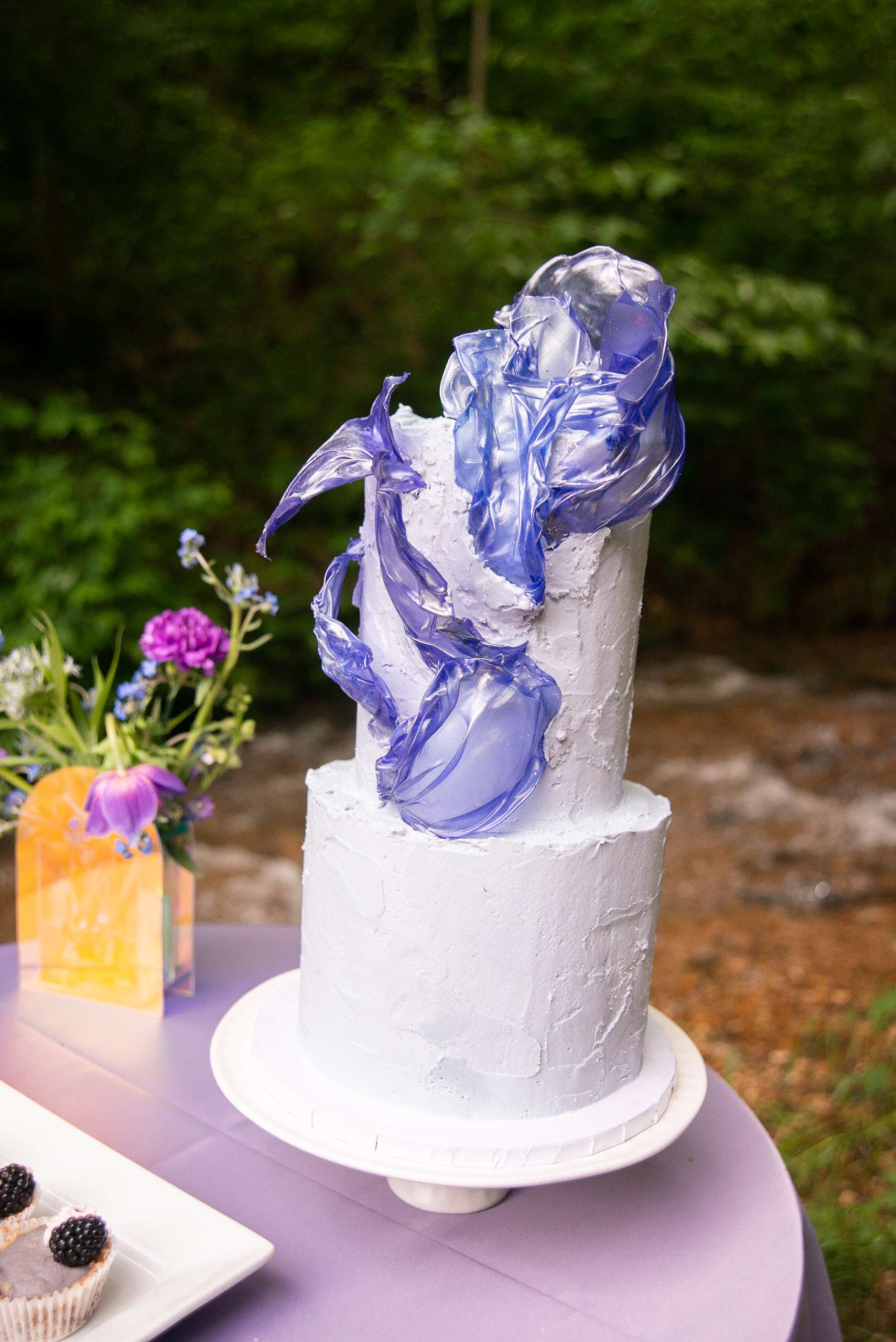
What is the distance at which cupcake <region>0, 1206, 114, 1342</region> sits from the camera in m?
0.86

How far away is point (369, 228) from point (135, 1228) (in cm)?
409

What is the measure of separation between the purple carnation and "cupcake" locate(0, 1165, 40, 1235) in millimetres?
583

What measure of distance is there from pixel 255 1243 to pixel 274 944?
0.66 m

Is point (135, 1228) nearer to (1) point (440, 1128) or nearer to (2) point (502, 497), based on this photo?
(1) point (440, 1128)

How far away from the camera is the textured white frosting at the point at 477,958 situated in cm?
100

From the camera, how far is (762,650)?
6.39 meters

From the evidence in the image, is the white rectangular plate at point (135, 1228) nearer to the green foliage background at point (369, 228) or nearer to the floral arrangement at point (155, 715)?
the floral arrangement at point (155, 715)

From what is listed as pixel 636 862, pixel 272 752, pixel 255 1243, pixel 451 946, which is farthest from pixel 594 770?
pixel 272 752

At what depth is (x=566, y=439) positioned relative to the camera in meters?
0.97

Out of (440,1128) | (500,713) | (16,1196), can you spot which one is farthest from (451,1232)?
(500,713)

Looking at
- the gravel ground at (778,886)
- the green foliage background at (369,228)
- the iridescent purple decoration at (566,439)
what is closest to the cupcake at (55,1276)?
the iridescent purple decoration at (566,439)

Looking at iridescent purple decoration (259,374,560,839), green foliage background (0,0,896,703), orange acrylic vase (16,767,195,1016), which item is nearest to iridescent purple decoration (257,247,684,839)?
iridescent purple decoration (259,374,560,839)

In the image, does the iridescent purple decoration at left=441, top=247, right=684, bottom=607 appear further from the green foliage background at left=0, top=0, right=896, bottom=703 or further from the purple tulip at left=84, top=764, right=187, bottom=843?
the green foliage background at left=0, top=0, right=896, bottom=703

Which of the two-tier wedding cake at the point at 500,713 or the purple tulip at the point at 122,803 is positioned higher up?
the two-tier wedding cake at the point at 500,713
